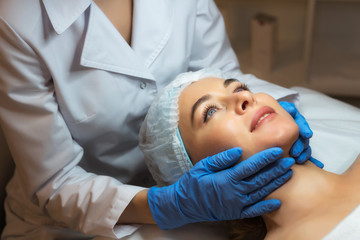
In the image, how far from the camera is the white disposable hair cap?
1164mm

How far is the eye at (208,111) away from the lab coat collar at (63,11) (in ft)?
1.52

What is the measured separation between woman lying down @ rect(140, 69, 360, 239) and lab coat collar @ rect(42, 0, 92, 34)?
1.14 feet

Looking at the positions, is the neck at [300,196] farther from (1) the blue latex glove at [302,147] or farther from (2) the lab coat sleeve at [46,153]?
(2) the lab coat sleeve at [46,153]

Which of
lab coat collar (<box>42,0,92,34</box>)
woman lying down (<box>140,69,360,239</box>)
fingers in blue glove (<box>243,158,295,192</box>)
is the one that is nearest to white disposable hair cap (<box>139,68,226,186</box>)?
woman lying down (<box>140,69,360,239</box>)

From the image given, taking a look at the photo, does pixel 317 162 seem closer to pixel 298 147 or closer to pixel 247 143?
pixel 298 147

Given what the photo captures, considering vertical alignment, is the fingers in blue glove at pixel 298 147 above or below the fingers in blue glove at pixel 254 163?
below

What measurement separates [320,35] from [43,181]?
210 centimetres

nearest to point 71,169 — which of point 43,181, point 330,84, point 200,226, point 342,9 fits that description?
point 43,181

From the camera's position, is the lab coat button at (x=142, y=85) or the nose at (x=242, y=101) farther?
the lab coat button at (x=142, y=85)

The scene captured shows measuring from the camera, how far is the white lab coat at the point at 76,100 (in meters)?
1.09

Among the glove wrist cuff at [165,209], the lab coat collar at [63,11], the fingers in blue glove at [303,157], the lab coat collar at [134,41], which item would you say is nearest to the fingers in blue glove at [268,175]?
the fingers in blue glove at [303,157]

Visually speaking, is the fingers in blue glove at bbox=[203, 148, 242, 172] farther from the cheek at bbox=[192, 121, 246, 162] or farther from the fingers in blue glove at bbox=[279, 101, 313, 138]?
the fingers in blue glove at bbox=[279, 101, 313, 138]

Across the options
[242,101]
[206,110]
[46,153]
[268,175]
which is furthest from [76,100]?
[268,175]

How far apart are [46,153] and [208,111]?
1.59ft
